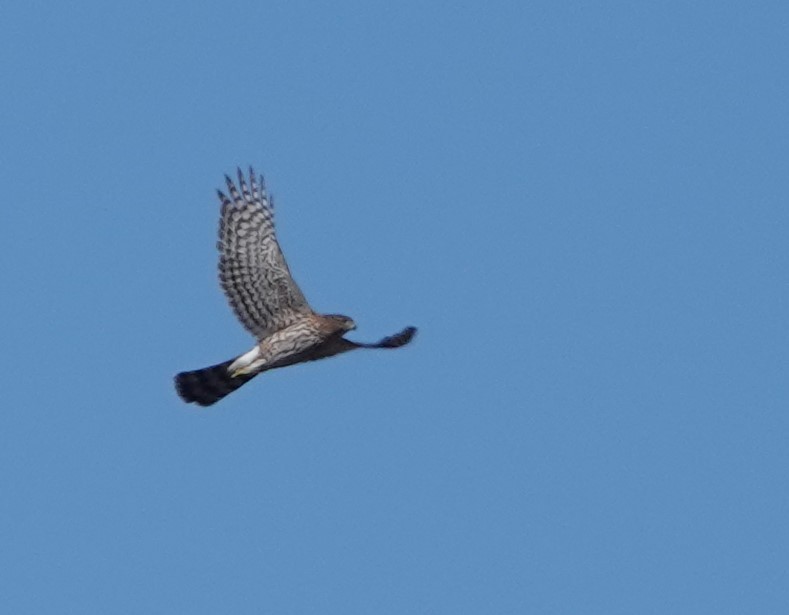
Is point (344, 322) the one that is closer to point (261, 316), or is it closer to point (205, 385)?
point (261, 316)

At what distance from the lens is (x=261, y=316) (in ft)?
55.7

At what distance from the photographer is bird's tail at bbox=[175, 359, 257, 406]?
1712 centimetres

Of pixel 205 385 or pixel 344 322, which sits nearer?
pixel 344 322

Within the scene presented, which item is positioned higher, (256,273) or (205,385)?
(256,273)

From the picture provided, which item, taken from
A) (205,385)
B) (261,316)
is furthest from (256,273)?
(205,385)

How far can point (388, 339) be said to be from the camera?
1727 centimetres

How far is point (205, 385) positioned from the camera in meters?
17.2

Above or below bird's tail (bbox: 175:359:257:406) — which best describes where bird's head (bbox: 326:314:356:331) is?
above

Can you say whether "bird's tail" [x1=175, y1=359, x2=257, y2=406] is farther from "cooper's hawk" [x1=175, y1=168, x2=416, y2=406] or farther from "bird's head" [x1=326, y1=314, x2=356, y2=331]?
"bird's head" [x1=326, y1=314, x2=356, y2=331]

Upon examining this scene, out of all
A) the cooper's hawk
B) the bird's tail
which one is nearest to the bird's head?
the cooper's hawk

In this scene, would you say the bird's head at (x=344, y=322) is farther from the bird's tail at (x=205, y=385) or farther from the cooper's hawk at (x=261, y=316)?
the bird's tail at (x=205, y=385)

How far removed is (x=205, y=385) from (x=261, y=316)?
3.05 ft

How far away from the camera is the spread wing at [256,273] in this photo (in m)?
17.0

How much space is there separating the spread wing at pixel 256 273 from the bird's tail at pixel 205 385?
0.61 m
